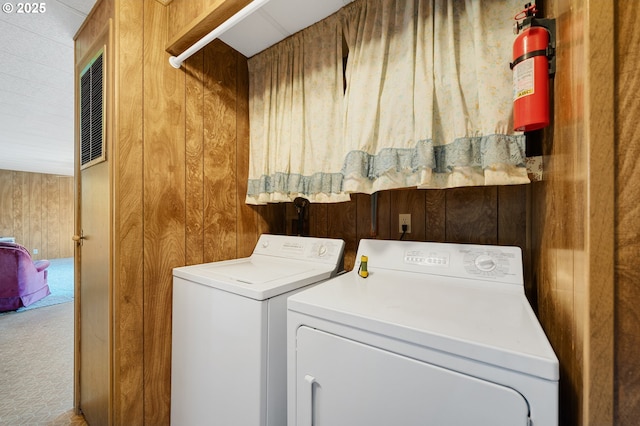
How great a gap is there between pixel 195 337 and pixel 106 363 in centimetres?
52

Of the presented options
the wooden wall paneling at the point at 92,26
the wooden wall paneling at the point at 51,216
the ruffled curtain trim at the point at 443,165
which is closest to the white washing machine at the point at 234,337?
the ruffled curtain trim at the point at 443,165

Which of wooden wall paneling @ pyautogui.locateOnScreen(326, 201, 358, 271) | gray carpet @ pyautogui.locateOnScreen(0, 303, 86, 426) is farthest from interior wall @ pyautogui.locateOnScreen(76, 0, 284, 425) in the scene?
gray carpet @ pyautogui.locateOnScreen(0, 303, 86, 426)

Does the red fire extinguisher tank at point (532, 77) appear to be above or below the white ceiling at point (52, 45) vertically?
below

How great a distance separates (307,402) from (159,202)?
119 cm

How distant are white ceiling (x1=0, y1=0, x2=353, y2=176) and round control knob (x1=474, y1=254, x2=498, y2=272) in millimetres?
1431

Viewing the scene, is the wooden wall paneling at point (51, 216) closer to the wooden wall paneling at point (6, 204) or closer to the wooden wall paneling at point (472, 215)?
the wooden wall paneling at point (6, 204)

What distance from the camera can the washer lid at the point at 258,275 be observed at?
1.03 m

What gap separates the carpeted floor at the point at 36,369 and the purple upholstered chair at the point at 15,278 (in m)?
0.18

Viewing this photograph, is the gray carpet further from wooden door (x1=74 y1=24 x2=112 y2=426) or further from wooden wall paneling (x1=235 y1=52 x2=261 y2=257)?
wooden wall paneling (x1=235 y1=52 x2=261 y2=257)

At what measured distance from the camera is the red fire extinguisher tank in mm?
740

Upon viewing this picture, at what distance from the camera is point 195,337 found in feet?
4.03

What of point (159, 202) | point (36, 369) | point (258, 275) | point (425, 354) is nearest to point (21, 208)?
point (36, 369)

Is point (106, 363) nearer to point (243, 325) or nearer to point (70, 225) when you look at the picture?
point (243, 325)

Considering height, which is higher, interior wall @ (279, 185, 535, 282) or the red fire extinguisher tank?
the red fire extinguisher tank
